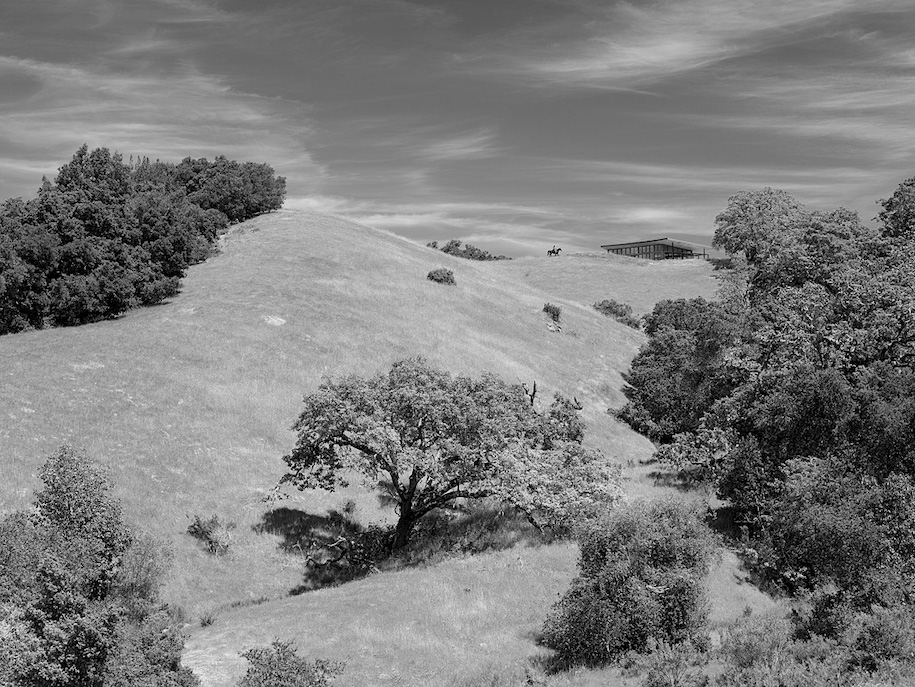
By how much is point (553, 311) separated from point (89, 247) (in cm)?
4364

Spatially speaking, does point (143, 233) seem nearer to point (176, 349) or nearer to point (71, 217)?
point (71, 217)

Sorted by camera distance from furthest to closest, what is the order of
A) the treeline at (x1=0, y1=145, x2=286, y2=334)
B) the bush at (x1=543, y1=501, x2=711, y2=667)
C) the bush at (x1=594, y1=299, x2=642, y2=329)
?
the bush at (x1=594, y1=299, x2=642, y2=329)
the treeline at (x1=0, y1=145, x2=286, y2=334)
the bush at (x1=543, y1=501, x2=711, y2=667)

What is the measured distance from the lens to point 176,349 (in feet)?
156

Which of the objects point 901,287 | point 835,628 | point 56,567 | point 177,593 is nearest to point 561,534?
point 835,628

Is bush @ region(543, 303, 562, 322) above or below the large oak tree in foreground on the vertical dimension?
above

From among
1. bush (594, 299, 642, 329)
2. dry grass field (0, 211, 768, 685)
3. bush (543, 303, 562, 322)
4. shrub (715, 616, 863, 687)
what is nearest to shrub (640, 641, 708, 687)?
shrub (715, 616, 863, 687)

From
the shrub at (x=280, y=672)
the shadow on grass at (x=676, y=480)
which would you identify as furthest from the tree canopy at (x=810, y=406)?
the shrub at (x=280, y=672)

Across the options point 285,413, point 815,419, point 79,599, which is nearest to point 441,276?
point 285,413

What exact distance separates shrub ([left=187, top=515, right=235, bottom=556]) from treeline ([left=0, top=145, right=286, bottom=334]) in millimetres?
26463

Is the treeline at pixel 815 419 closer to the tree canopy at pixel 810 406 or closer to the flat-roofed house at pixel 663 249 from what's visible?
the tree canopy at pixel 810 406

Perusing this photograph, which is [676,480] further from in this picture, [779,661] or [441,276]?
[441,276]

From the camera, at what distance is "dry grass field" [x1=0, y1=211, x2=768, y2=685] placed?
Answer: 23.4 m

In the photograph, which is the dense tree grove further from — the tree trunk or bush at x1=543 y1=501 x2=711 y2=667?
the tree trunk

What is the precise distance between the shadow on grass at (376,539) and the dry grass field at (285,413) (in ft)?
2.51
